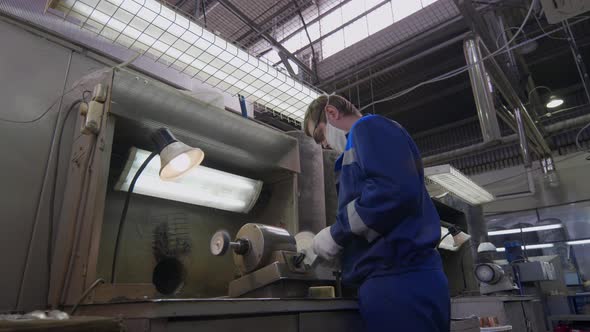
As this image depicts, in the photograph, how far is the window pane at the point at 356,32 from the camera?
10.5 feet

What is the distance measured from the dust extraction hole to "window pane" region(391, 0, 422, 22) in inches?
96.1

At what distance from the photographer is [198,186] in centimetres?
172

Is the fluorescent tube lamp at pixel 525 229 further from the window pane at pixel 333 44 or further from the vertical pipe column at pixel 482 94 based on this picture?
the window pane at pixel 333 44

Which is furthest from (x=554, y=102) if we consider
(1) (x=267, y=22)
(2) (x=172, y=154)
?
(2) (x=172, y=154)

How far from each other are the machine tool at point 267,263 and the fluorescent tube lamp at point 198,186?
1.20 ft

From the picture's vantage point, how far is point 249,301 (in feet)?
2.71

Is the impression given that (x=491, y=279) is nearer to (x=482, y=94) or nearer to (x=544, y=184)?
(x=482, y=94)

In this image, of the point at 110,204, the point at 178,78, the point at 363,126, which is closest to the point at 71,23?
the point at 178,78

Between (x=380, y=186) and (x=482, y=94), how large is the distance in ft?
5.81

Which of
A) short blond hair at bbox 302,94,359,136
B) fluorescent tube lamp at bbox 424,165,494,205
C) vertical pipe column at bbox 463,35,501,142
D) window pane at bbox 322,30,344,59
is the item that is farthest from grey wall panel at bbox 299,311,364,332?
window pane at bbox 322,30,344,59

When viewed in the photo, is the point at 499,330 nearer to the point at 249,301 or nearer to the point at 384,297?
the point at 384,297

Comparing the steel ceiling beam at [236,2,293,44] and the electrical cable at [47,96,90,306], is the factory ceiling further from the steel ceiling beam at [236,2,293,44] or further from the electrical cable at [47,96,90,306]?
the electrical cable at [47,96,90,306]

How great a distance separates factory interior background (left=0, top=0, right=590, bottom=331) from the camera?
120 cm

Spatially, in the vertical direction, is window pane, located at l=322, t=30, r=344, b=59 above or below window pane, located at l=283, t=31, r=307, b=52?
below
